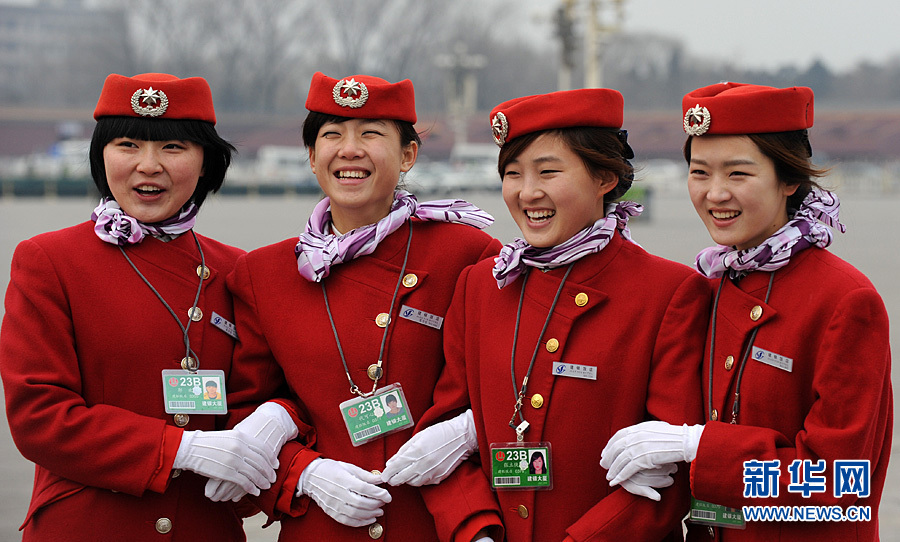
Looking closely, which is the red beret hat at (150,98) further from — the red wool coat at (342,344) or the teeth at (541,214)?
the teeth at (541,214)

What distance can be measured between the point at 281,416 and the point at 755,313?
1.33 metres

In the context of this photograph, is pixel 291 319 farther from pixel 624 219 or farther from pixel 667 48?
pixel 667 48

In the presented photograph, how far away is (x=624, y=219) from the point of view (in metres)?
2.87

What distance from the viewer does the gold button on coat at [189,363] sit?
9.54ft

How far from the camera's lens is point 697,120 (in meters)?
2.64

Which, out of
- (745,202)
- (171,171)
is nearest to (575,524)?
(745,202)

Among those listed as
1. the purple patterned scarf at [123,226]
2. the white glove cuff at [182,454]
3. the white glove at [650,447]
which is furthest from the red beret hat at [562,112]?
the white glove cuff at [182,454]

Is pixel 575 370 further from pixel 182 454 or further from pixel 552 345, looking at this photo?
pixel 182 454

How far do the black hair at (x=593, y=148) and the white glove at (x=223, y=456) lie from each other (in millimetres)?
1041

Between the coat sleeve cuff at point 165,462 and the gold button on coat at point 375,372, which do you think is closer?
the coat sleeve cuff at point 165,462

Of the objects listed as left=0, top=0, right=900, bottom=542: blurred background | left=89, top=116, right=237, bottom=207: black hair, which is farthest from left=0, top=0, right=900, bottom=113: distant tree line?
left=89, top=116, right=237, bottom=207: black hair

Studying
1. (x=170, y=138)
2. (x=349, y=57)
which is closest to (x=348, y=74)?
(x=349, y=57)

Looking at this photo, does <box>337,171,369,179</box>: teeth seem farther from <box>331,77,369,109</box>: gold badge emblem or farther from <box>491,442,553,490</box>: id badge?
<box>491,442,553,490</box>: id badge

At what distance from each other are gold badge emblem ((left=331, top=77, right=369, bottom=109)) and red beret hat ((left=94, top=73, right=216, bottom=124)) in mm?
Result: 372
